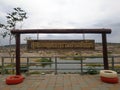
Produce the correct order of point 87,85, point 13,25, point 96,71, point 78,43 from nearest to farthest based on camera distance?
point 87,85
point 78,43
point 96,71
point 13,25

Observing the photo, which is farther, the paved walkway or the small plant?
the small plant

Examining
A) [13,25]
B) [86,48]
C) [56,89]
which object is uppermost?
[13,25]

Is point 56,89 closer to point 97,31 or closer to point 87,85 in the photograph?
point 87,85

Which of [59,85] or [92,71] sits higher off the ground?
[92,71]

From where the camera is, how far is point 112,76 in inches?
287

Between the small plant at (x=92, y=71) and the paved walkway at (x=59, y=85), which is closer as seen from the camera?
the paved walkway at (x=59, y=85)

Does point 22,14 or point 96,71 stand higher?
point 22,14

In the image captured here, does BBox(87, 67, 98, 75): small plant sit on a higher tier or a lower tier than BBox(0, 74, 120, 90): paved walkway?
higher

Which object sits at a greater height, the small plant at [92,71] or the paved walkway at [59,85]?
the small plant at [92,71]

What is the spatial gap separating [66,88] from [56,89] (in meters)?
0.35

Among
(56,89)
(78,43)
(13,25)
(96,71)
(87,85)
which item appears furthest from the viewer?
(13,25)

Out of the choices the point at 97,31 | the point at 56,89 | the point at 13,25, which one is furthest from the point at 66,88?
the point at 13,25

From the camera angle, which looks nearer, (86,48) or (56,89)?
(56,89)

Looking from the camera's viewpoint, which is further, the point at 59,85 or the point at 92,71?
the point at 92,71
